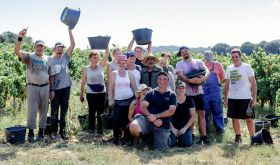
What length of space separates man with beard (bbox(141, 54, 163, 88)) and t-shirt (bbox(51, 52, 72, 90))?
137cm

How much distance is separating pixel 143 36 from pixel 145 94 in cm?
170

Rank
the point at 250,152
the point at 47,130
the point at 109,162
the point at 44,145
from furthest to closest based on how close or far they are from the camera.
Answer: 1. the point at 47,130
2. the point at 44,145
3. the point at 250,152
4. the point at 109,162

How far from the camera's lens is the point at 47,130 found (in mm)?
7273

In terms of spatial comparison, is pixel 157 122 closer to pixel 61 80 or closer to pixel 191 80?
pixel 191 80

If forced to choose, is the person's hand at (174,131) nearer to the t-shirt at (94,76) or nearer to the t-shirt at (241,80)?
the t-shirt at (241,80)

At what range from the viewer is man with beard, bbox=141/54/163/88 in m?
6.45

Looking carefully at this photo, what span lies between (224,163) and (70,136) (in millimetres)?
3045

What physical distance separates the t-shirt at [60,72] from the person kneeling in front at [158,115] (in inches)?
58.1

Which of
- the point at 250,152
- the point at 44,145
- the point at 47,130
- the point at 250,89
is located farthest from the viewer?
the point at 47,130

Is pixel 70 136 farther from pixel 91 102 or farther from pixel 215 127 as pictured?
pixel 215 127

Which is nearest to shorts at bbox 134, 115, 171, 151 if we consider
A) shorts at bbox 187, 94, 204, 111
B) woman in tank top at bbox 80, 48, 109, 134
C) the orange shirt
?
shorts at bbox 187, 94, 204, 111

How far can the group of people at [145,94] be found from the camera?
617cm

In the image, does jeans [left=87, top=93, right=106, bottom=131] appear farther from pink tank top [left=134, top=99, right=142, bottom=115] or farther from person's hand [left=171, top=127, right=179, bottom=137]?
person's hand [left=171, top=127, right=179, bottom=137]

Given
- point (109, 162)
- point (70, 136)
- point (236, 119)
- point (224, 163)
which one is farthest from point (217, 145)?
point (70, 136)
